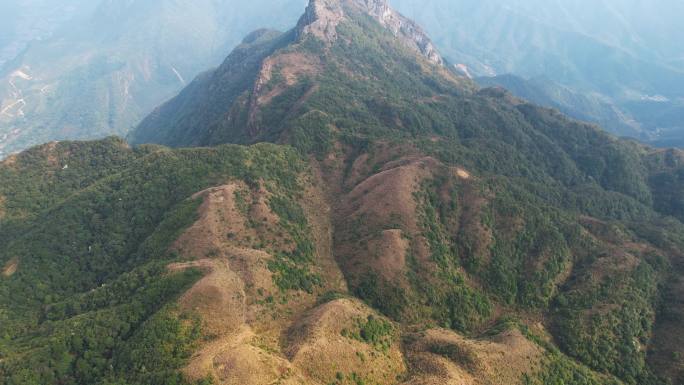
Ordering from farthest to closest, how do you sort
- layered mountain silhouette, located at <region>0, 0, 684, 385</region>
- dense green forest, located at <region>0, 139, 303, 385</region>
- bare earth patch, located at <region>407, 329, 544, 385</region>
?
bare earth patch, located at <region>407, 329, 544, 385</region> < layered mountain silhouette, located at <region>0, 0, 684, 385</region> < dense green forest, located at <region>0, 139, 303, 385</region>

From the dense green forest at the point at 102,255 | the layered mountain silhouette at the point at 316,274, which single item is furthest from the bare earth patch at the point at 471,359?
the dense green forest at the point at 102,255

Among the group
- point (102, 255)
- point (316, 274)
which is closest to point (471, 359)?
point (316, 274)

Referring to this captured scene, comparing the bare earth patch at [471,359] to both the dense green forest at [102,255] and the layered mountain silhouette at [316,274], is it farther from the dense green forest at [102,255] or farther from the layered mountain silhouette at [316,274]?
the dense green forest at [102,255]

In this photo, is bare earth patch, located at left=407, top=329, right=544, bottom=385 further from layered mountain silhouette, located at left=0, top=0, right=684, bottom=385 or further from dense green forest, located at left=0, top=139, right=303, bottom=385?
dense green forest, located at left=0, top=139, right=303, bottom=385

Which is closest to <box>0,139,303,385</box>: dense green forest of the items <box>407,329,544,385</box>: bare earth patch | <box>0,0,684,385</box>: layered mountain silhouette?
<box>0,0,684,385</box>: layered mountain silhouette

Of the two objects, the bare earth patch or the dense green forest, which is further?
the bare earth patch

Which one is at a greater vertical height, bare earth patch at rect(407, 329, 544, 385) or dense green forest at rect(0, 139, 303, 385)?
bare earth patch at rect(407, 329, 544, 385)

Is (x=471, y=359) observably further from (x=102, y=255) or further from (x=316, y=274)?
(x=102, y=255)

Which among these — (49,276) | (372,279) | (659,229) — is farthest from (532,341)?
(49,276)

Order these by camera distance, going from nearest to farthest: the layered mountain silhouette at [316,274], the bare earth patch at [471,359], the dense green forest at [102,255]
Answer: the dense green forest at [102,255] < the layered mountain silhouette at [316,274] < the bare earth patch at [471,359]
